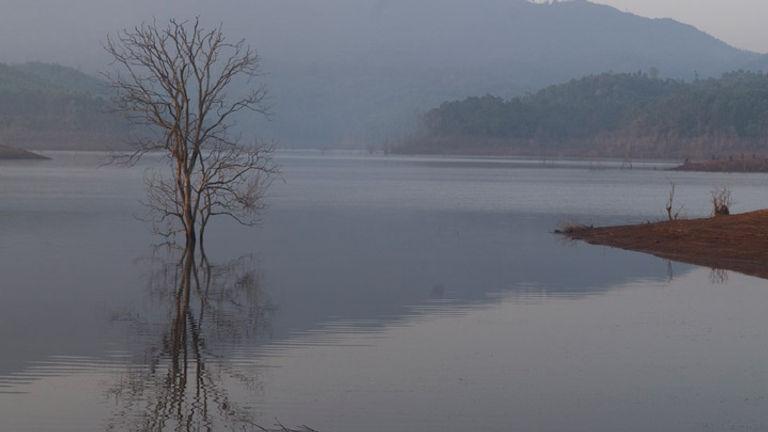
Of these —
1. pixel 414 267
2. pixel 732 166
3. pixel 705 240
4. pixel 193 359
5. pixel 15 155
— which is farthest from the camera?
pixel 15 155

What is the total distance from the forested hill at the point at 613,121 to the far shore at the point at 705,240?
106 metres

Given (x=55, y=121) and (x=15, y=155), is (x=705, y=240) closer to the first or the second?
(x=15, y=155)

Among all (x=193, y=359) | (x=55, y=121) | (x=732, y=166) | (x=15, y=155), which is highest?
(x=55, y=121)

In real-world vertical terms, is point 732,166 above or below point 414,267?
above

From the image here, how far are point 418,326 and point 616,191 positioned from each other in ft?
154

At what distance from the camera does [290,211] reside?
4231 centimetres

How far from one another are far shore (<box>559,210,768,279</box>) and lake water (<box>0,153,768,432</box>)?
0.94 meters

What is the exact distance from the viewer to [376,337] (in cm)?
1563

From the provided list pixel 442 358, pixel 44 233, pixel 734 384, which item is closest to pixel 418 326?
pixel 442 358

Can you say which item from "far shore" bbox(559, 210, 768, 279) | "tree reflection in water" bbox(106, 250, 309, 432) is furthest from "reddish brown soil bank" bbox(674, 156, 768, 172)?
"tree reflection in water" bbox(106, 250, 309, 432)

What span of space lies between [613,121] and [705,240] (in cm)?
14236

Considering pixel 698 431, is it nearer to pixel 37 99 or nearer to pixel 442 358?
pixel 442 358

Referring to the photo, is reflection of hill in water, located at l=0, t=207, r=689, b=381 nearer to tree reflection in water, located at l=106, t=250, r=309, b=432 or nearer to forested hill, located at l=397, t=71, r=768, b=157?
tree reflection in water, located at l=106, t=250, r=309, b=432

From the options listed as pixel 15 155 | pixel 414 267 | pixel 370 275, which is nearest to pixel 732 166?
pixel 15 155
